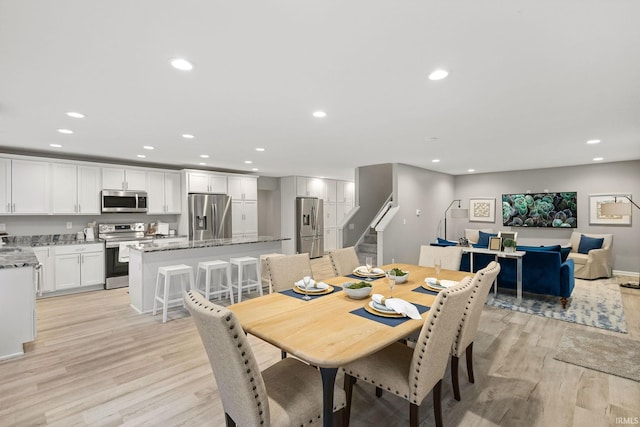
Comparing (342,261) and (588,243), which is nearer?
(342,261)

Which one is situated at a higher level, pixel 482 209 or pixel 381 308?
pixel 482 209

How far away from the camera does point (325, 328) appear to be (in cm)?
173

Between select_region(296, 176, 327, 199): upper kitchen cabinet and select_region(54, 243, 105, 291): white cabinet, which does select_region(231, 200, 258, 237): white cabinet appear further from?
select_region(54, 243, 105, 291): white cabinet

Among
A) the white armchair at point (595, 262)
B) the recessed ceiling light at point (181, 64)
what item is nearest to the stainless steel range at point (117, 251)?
the recessed ceiling light at point (181, 64)

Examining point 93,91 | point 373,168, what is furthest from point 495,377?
point 373,168

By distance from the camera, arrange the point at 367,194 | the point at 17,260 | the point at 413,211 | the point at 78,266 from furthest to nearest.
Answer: the point at 367,194 → the point at 413,211 → the point at 78,266 → the point at 17,260

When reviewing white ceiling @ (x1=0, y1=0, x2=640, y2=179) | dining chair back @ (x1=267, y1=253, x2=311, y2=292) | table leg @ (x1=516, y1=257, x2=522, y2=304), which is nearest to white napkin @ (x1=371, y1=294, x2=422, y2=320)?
dining chair back @ (x1=267, y1=253, x2=311, y2=292)

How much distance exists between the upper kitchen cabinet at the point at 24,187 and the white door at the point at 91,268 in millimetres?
966

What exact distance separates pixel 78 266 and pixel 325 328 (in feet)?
17.2

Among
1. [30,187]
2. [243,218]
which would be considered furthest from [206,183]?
[30,187]

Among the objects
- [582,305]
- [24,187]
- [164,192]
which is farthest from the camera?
[164,192]

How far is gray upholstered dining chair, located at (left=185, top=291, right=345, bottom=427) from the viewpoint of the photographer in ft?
4.18

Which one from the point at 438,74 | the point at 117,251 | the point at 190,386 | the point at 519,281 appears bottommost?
the point at 190,386

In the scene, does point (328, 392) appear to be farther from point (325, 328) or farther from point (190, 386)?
point (190, 386)
